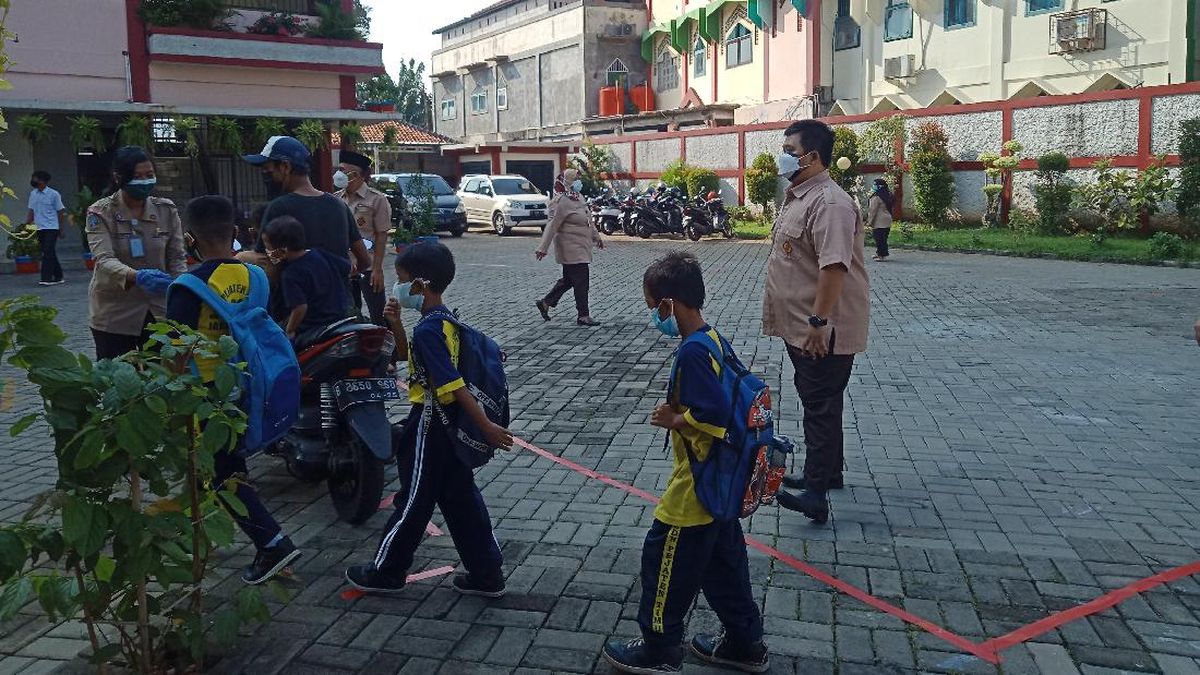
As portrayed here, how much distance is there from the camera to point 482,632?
3.74m

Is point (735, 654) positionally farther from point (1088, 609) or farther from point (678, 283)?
point (1088, 609)

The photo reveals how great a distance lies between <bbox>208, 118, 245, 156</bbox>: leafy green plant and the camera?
60.4 feet

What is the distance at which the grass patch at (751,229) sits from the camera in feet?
84.4

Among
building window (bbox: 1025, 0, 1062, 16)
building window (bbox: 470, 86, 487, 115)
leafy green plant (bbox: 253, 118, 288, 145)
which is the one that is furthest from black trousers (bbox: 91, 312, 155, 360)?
building window (bbox: 470, 86, 487, 115)

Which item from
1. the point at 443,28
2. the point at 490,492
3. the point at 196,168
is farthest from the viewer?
the point at 443,28

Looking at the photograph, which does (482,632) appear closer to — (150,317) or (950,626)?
(950,626)

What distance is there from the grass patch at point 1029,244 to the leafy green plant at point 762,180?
16.5 feet

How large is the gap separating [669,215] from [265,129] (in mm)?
10434

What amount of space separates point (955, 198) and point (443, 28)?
3351cm

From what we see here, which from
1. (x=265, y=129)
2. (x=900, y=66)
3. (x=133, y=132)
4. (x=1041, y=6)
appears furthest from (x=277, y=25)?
(x=1041, y=6)

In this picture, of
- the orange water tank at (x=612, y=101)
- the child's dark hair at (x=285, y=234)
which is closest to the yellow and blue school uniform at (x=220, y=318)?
the child's dark hair at (x=285, y=234)

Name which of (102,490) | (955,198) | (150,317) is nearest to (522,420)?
(150,317)

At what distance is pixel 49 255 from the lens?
1540cm

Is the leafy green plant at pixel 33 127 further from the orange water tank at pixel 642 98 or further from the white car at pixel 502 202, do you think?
the orange water tank at pixel 642 98
